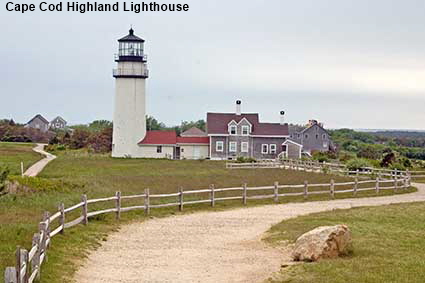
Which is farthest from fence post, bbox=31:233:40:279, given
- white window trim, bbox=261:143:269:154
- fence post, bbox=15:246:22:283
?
white window trim, bbox=261:143:269:154

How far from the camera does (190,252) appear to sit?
17.0 meters

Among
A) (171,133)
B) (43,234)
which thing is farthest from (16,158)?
(43,234)

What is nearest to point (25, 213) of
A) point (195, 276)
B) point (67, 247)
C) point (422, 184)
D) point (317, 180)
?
point (67, 247)

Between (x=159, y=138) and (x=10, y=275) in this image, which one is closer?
(x=10, y=275)

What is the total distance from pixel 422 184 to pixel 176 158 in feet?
108

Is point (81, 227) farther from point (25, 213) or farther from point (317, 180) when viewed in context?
point (317, 180)

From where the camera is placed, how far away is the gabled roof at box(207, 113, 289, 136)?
74.1 m

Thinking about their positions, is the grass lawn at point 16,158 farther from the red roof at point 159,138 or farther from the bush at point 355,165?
the bush at point 355,165

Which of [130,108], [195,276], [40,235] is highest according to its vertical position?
[130,108]

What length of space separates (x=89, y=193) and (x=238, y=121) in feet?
147

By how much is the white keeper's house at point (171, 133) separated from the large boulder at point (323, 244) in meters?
53.5

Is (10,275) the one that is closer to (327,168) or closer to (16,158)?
(327,168)

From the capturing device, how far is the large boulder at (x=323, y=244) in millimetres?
15109

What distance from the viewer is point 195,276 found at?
13.9m
